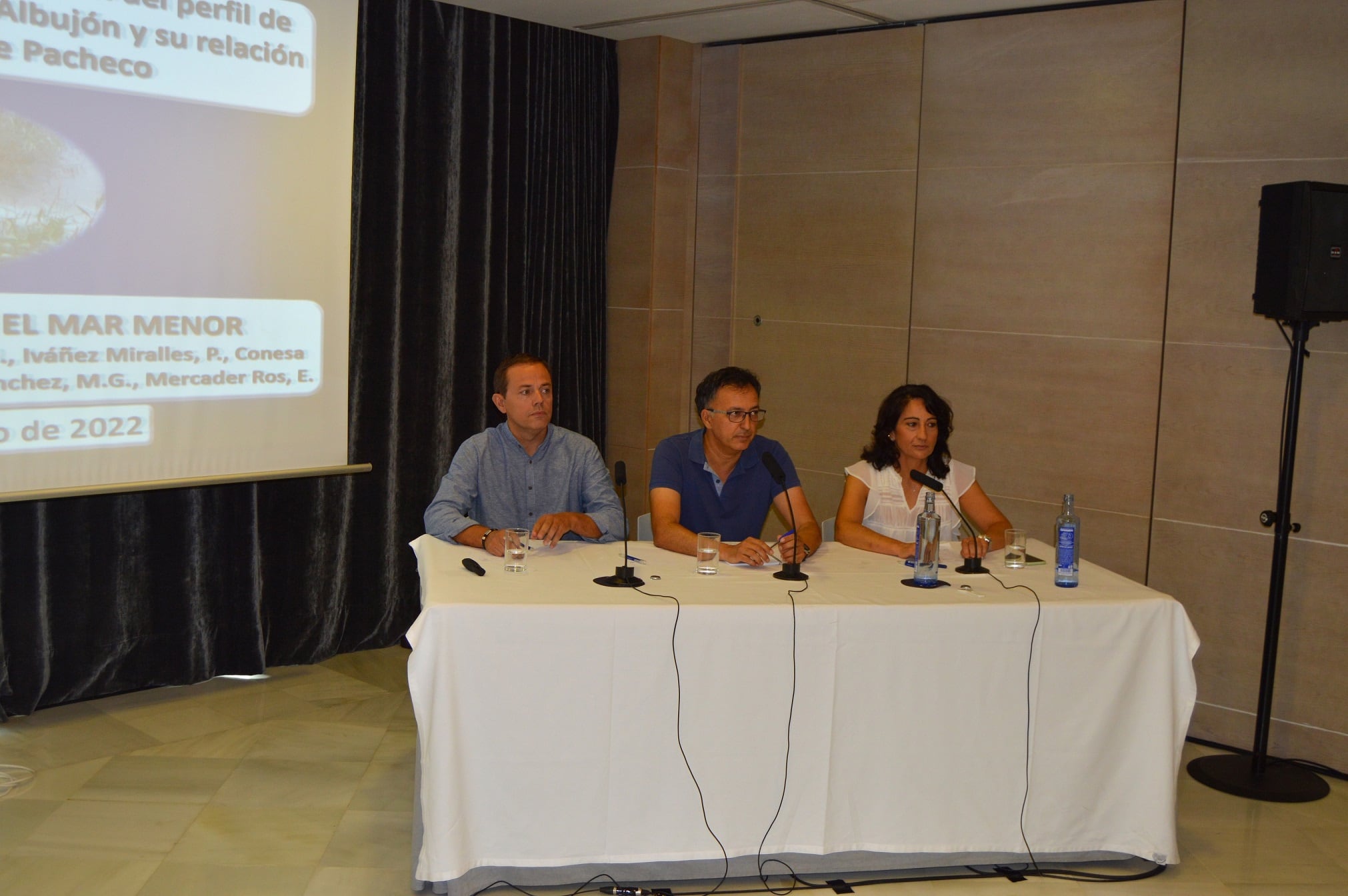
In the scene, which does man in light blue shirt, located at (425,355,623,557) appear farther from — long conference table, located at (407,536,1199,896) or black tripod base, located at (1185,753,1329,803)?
black tripod base, located at (1185,753,1329,803)

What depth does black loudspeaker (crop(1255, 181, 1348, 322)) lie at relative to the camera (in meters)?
3.90

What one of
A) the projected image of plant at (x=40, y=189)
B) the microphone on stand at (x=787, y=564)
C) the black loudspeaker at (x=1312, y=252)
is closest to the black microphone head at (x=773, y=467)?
the microphone on stand at (x=787, y=564)

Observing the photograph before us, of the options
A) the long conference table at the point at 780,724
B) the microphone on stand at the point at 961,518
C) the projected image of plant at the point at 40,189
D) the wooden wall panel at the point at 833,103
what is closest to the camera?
the long conference table at the point at 780,724

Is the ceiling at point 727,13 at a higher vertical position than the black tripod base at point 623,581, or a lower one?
higher

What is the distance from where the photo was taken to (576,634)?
300 cm

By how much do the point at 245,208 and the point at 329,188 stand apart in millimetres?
362

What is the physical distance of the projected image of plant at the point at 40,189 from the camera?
3.77 meters

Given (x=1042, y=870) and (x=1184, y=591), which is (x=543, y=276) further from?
(x=1042, y=870)

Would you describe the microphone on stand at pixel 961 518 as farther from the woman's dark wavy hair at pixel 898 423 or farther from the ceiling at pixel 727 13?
the ceiling at pixel 727 13

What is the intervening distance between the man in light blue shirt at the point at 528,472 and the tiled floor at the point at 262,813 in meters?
0.90

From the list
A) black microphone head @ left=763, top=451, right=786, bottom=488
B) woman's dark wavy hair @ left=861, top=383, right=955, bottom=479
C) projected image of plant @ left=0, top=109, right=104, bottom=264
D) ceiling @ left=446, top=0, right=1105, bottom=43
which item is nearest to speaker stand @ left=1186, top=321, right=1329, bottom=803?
woman's dark wavy hair @ left=861, top=383, right=955, bottom=479

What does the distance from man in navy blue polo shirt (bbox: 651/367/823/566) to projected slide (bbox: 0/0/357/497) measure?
1.59m

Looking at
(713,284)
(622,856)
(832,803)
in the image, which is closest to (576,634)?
(622,856)

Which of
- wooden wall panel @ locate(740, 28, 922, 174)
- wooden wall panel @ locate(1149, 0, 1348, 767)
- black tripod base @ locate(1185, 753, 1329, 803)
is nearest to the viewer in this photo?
black tripod base @ locate(1185, 753, 1329, 803)
